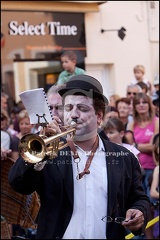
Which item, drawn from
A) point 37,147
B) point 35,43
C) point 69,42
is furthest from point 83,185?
point 69,42

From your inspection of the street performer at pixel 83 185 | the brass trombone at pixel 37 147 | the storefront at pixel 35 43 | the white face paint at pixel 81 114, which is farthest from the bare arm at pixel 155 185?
the storefront at pixel 35 43

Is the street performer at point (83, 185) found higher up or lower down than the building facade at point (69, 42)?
lower down

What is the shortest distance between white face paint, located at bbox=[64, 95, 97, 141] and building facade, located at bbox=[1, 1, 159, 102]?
364 inches

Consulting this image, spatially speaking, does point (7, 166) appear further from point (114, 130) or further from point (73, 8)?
point (73, 8)

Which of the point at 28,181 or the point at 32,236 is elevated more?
the point at 28,181

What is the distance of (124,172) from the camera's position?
3.47 meters

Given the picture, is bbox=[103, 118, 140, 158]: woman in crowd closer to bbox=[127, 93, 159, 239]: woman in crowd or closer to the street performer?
bbox=[127, 93, 159, 239]: woman in crowd

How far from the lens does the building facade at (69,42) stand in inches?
514

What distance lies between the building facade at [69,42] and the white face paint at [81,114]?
9244 mm

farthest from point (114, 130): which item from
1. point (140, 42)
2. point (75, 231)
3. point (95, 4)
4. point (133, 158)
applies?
point (95, 4)

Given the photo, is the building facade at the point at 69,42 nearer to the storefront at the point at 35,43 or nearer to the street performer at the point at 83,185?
the storefront at the point at 35,43

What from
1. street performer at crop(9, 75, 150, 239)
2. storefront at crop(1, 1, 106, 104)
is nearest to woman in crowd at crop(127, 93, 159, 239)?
street performer at crop(9, 75, 150, 239)

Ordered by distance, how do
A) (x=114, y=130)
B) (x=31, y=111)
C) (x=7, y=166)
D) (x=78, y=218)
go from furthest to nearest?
(x=114, y=130)
(x=7, y=166)
(x=78, y=218)
(x=31, y=111)

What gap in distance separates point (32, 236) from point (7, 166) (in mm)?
744
